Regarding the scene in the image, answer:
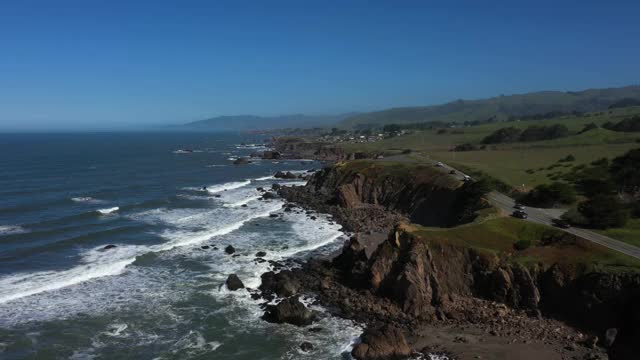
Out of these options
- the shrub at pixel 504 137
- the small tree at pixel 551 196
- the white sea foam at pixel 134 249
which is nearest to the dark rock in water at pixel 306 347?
the white sea foam at pixel 134 249

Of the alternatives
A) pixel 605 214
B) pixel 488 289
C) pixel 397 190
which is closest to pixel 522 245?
pixel 488 289

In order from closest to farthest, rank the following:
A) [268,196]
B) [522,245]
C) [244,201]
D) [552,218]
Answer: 1. [522,245]
2. [552,218]
3. [244,201]
4. [268,196]

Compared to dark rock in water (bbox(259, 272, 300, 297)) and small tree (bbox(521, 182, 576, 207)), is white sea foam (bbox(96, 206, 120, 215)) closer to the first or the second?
dark rock in water (bbox(259, 272, 300, 297))

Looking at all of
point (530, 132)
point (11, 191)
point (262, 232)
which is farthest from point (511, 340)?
point (530, 132)

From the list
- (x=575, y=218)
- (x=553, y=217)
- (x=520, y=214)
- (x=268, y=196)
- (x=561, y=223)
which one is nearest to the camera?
(x=561, y=223)

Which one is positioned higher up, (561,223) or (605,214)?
(605,214)

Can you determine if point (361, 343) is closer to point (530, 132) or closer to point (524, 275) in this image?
point (524, 275)

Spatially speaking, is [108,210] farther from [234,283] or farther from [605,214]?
[605,214]

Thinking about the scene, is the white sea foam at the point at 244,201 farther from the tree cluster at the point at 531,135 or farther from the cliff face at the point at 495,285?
the tree cluster at the point at 531,135
